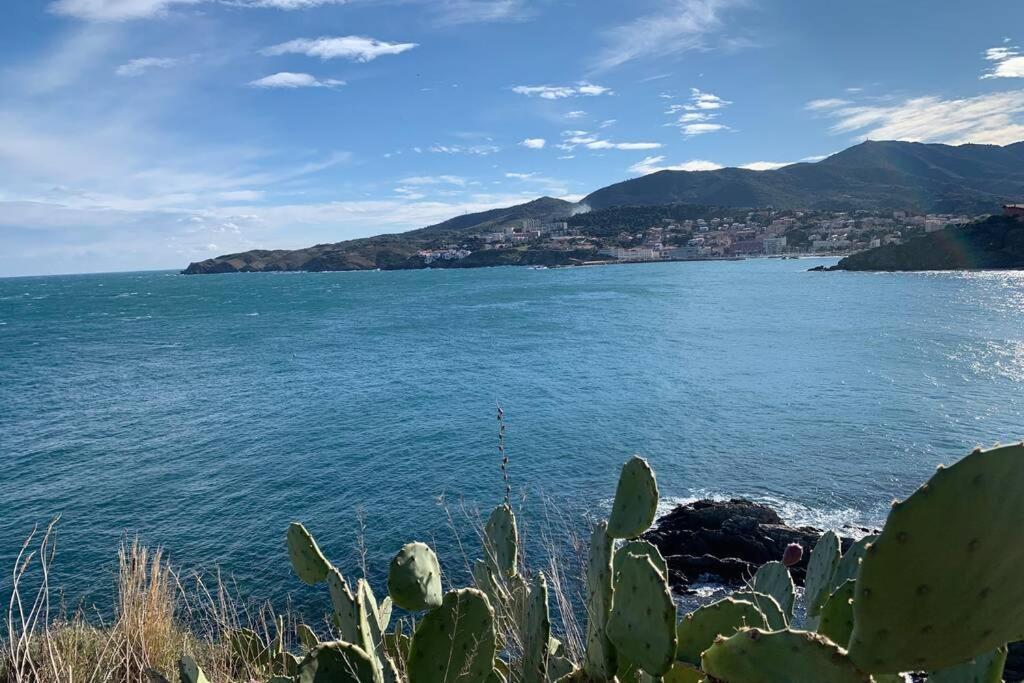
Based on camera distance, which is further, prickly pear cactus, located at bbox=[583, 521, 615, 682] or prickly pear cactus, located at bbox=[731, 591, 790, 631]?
prickly pear cactus, located at bbox=[731, 591, 790, 631]

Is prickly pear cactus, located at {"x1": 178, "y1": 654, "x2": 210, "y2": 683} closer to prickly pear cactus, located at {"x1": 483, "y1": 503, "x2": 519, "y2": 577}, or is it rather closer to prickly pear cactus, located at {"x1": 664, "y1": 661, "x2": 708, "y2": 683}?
prickly pear cactus, located at {"x1": 483, "y1": 503, "x2": 519, "y2": 577}

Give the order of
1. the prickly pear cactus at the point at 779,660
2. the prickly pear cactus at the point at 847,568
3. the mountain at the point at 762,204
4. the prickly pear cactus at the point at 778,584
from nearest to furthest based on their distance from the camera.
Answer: the prickly pear cactus at the point at 779,660
the prickly pear cactus at the point at 847,568
the prickly pear cactus at the point at 778,584
the mountain at the point at 762,204

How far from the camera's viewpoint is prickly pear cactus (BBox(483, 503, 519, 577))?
4.31 m

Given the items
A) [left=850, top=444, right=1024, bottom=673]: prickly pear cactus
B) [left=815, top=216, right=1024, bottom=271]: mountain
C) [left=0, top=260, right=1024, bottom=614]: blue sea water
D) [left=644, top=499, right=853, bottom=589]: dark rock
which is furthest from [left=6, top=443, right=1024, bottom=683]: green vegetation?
[left=815, top=216, right=1024, bottom=271]: mountain

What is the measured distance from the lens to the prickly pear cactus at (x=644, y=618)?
84.0 inches

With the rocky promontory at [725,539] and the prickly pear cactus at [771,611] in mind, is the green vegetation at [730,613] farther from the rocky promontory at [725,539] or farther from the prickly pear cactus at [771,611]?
the rocky promontory at [725,539]

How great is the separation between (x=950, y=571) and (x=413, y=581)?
8.04ft

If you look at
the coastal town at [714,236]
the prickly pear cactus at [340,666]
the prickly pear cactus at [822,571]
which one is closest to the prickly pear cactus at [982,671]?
the prickly pear cactus at [822,571]

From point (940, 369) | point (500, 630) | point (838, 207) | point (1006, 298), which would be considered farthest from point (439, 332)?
point (838, 207)

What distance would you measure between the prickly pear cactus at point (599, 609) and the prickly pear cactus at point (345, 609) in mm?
951

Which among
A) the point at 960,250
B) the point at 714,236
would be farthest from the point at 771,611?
the point at 714,236

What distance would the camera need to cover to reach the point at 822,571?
3.32 m

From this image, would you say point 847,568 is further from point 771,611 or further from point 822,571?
point 771,611

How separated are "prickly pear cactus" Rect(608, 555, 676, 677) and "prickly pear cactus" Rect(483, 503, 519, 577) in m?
1.98
